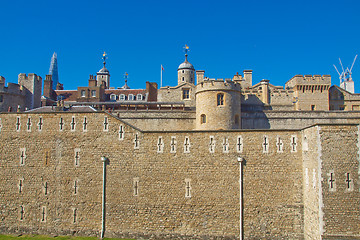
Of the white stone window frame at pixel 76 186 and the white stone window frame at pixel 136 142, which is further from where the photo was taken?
the white stone window frame at pixel 76 186

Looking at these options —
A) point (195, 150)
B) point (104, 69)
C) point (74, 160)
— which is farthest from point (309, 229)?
point (104, 69)

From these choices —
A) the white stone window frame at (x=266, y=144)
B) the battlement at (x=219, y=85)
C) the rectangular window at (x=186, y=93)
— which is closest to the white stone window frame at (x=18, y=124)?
the battlement at (x=219, y=85)

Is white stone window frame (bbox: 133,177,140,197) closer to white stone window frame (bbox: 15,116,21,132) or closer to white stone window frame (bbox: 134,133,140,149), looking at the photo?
white stone window frame (bbox: 134,133,140,149)

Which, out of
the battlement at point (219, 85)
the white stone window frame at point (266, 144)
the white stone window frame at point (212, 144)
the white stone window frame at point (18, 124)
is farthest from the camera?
the battlement at point (219, 85)

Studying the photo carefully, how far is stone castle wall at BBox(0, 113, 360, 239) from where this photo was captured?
23109 millimetres

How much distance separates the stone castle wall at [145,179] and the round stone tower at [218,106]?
8719mm

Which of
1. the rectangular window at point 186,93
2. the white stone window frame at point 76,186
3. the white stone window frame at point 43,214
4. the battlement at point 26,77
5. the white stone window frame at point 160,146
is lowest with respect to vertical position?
the white stone window frame at point 43,214

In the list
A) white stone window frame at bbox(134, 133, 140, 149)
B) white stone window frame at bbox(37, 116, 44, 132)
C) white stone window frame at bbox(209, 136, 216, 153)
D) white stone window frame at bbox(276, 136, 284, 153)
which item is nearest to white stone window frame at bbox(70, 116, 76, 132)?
white stone window frame at bbox(37, 116, 44, 132)

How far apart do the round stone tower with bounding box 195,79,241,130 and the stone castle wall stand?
8.72m

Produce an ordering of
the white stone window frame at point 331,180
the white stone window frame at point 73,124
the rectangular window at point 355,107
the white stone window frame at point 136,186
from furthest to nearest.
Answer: the rectangular window at point 355,107
the white stone window frame at point 73,124
the white stone window frame at point 136,186
the white stone window frame at point 331,180

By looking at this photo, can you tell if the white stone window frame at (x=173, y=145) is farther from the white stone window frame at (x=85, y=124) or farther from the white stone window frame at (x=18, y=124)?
the white stone window frame at (x=18, y=124)

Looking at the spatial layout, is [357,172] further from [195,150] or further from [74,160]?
[74,160]

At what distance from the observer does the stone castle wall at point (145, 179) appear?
23.1 meters

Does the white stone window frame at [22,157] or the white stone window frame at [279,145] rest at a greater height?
the white stone window frame at [279,145]
